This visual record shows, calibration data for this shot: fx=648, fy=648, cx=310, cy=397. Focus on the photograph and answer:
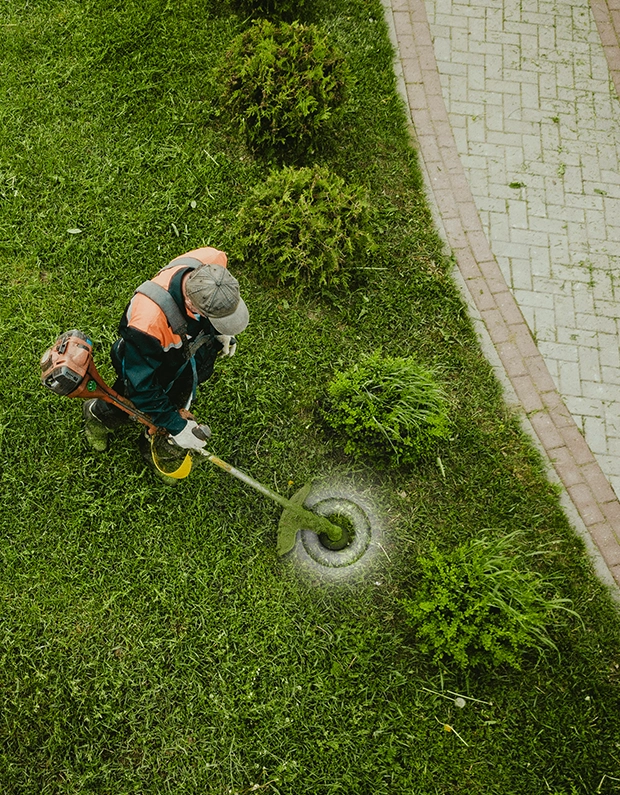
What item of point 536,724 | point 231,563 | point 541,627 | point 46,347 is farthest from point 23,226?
point 536,724

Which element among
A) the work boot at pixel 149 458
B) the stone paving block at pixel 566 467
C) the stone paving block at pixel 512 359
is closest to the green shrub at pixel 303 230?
the stone paving block at pixel 512 359

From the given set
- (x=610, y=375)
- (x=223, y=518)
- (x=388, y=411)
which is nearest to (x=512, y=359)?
(x=610, y=375)

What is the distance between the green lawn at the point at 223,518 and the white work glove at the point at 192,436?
0.68 m

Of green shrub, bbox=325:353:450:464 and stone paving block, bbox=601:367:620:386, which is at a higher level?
green shrub, bbox=325:353:450:464

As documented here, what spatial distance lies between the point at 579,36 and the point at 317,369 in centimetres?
460

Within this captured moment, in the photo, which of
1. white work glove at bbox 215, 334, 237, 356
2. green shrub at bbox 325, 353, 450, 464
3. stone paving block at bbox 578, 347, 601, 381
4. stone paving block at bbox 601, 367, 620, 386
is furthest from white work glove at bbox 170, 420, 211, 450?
→ stone paving block at bbox 601, 367, 620, 386

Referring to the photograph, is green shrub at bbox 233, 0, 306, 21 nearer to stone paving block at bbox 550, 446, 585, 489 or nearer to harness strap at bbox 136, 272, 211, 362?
harness strap at bbox 136, 272, 211, 362

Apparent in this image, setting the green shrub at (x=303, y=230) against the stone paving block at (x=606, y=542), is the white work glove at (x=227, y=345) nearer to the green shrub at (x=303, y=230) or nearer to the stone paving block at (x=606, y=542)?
the green shrub at (x=303, y=230)

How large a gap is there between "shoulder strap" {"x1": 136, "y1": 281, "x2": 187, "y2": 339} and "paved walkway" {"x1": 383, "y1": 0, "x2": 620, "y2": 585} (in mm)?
2870

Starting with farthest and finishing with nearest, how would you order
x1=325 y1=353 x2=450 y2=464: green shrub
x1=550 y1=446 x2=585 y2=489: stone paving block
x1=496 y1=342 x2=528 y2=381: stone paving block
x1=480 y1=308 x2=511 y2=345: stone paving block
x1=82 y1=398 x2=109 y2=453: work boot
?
1. x1=480 y1=308 x2=511 y2=345: stone paving block
2. x1=496 y1=342 x2=528 y2=381: stone paving block
3. x1=550 y1=446 x2=585 y2=489: stone paving block
4. x1=325 y1=353 x2=450 y2=464: green shrub
5. x1=82 y1=398 x2=109 y2=453: work boot

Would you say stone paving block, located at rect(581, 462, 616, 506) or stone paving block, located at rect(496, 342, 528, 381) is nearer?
stone paving block, located at rect(581, 462, 616, 506)

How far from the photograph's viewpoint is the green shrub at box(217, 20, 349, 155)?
5219mm

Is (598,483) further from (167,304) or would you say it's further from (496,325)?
(167,304)

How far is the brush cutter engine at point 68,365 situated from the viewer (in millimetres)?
3445
